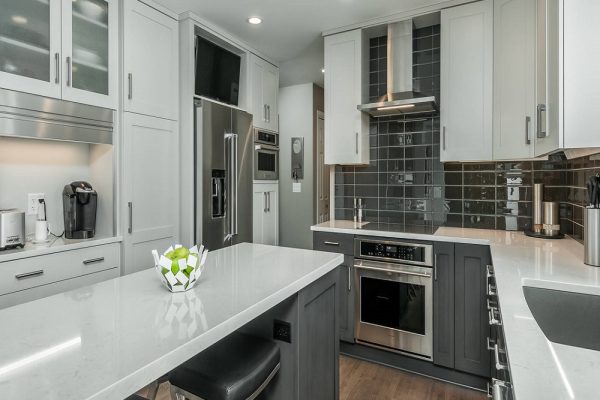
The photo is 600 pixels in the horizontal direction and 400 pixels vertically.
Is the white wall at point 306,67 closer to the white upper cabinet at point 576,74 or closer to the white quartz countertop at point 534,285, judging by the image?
the white quartz countertop at point 534,285

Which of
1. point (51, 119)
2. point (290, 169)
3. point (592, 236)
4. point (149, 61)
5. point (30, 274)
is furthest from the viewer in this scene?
point (290, 169)

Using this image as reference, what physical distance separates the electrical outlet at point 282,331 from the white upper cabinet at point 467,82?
1963 mm

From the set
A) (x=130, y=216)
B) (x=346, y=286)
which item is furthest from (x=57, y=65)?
(x=346, y=286)

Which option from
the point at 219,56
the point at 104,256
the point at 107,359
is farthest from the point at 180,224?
the point at 107,359

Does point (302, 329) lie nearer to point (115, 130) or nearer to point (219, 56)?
point (115, 130)

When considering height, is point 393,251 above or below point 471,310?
above

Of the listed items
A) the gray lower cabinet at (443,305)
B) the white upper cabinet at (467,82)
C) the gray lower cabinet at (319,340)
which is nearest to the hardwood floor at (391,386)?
the gray lower cabinet at (443,305)

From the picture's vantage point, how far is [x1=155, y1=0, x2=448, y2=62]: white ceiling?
2.70 m

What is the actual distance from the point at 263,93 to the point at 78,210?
2199mm

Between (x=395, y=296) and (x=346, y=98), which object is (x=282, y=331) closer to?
(x=395, y=296)

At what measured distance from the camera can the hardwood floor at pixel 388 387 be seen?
2.22 meters

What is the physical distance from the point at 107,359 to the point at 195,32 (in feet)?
9.56

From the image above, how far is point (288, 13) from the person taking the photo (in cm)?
288

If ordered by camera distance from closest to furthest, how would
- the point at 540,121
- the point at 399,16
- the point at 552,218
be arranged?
A: 1. the point at 540,121
2. the point at 552,218
3. the point at 399,16
